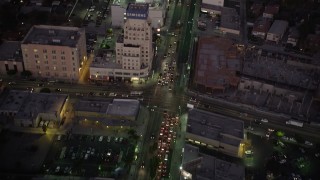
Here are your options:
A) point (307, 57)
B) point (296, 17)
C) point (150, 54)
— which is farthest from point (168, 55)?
point (296, 17)

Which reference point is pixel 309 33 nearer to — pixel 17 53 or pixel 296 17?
pixel 296 17

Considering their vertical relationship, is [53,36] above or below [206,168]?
above

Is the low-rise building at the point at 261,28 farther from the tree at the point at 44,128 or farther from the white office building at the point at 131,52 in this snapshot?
the tree at the point at 44,128

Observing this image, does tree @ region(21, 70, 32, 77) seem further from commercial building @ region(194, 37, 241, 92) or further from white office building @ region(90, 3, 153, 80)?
commercial building @ region(194, 37, 241, 92)

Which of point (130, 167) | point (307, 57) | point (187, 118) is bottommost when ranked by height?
point (130, 167)

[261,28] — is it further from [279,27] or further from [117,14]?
[117,14]

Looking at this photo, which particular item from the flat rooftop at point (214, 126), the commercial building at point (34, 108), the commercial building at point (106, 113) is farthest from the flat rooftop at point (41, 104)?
the flat rooftop at point (214, 126)

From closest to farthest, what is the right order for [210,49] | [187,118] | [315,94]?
[187,118], [315,94], [210,49]

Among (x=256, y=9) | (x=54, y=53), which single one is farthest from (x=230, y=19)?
(x=54, y=53)
